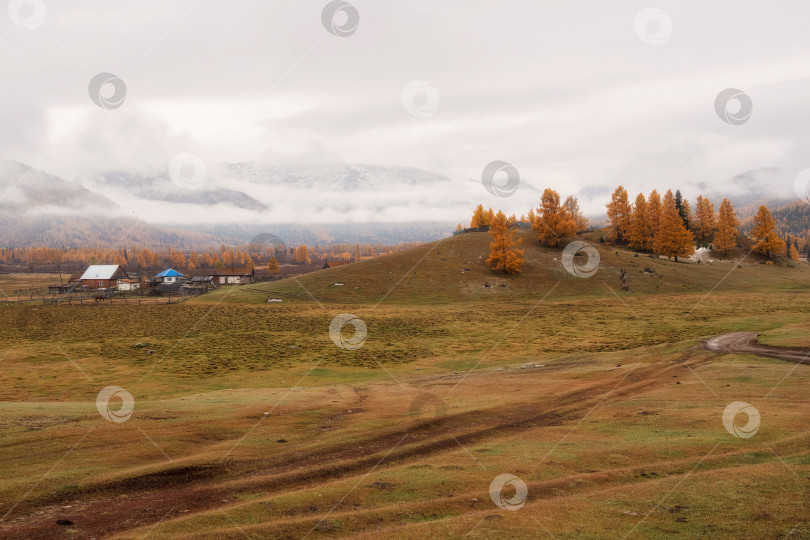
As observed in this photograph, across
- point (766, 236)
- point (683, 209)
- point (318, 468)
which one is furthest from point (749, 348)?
point (683, 209)

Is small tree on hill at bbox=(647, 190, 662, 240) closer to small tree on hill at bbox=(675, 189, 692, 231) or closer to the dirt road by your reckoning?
small tree on hill at bbox=(675, 189, 692, 231)

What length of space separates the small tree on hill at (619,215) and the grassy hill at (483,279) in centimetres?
2509

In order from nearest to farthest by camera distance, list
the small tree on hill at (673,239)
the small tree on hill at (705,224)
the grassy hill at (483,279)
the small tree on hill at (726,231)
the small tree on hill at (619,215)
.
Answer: the grassy hill at (483,279) < the small tree on hill at (673,239) < the small tree on hill at (726,231) < the small tree on hill at (619,215) < the small tree on hill at (705,224)

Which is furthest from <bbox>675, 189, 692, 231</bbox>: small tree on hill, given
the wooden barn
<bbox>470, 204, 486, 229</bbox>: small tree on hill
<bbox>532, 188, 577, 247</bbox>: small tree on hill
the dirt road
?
the wooden barn

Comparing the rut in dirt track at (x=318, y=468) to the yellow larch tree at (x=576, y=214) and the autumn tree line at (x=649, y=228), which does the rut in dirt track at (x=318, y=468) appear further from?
the yellow larch tree at (x=576, y=214)

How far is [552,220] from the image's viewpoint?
134m

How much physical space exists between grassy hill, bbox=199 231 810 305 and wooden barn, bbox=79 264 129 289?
183 feet

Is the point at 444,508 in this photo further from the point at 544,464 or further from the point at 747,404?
the point at 747,404

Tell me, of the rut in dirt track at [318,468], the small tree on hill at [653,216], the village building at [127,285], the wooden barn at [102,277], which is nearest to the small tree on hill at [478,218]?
the small tree on hill at [653,216]

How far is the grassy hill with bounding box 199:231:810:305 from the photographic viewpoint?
101 meters

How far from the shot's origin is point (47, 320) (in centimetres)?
7344

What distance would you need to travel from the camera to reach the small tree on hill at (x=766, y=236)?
142m

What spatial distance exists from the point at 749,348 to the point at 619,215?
121624 mm

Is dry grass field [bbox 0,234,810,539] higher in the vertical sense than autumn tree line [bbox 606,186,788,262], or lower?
lower
